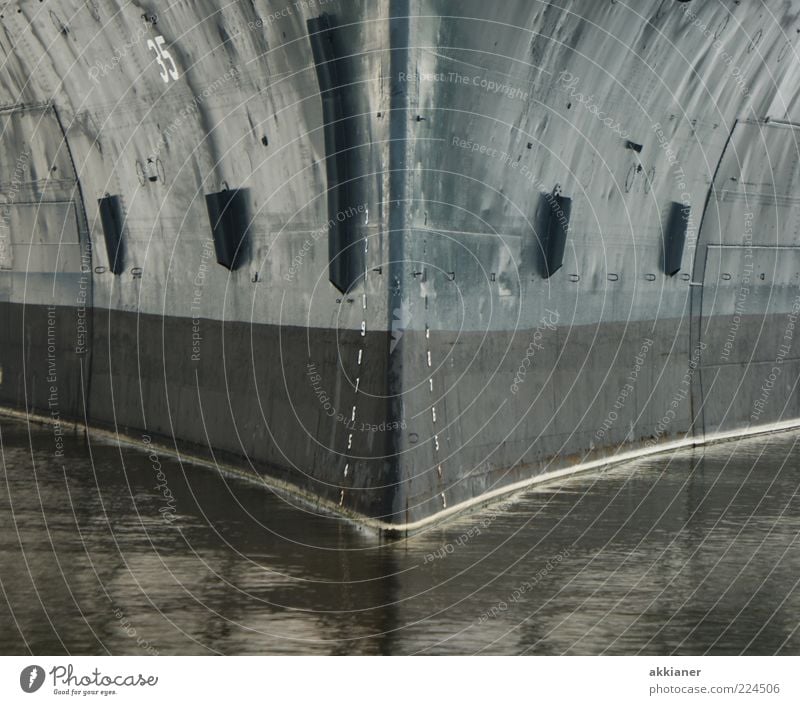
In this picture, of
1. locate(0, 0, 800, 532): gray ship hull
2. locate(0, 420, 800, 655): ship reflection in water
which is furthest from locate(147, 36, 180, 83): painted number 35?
locate(0, 420, 800, 655): ship reflection in water

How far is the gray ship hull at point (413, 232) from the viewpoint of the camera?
13.6 meters

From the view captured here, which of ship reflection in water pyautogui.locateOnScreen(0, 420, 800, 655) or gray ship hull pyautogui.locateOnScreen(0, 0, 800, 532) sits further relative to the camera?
gray ship hull pyautogui.locateOnScreen(0, 0, 800, 532)

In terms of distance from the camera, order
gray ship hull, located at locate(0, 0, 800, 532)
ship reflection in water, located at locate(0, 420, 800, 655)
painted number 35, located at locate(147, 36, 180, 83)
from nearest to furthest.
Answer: ship reflection in water, located at locate(0, 420, 800, 655) → gray ship hull, located at locate(0, 0, 800, 532) → painted number 35, located at locate(147, 36, 180, 83)

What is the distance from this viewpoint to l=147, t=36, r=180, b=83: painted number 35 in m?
16.6

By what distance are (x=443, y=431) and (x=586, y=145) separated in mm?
4001

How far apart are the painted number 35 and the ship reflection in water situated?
456 cm

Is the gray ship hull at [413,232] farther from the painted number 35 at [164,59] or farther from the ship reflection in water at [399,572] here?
the ship reflection in water at [399,572]

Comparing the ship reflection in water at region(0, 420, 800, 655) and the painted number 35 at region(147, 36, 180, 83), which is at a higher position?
the painted number 35 at region(147, 36, 180, 83)

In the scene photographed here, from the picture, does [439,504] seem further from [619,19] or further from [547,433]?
[619,19]

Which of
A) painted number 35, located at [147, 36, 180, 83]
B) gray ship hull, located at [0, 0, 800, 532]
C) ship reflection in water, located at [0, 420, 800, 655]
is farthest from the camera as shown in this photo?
painted number 35, located at [147, 36, 180, 83]

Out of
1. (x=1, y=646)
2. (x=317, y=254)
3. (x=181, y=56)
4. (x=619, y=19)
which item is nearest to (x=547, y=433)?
(x=317, y=254)

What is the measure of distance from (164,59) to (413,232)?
4.78m

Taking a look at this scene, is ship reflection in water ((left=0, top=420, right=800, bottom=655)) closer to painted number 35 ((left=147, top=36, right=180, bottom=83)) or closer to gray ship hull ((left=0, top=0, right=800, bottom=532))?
gray ship hull ((left=0, top=0, right=800, bottom=532))

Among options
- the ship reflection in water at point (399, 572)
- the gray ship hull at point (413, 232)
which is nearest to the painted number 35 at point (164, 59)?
the gray ship hull at point (413, 232)
